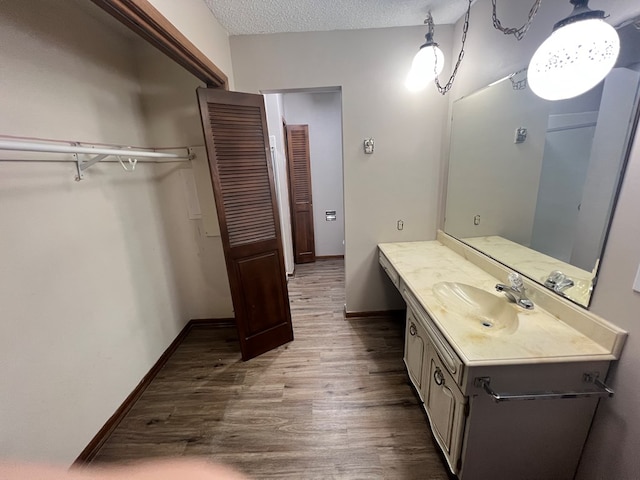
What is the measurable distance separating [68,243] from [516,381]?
2238mm

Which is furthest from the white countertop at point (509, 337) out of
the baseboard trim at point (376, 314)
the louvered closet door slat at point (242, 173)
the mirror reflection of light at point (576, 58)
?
the louvered closet door slat at point (242, 173)

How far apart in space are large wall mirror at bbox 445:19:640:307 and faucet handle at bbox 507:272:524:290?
0.24 ft

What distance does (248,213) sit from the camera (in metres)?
1.97

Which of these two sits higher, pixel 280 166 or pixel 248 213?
pixel 280 166

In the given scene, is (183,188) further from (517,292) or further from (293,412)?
(517,292)

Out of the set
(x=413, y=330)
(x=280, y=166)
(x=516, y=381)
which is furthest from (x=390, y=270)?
(x=280, y=166)

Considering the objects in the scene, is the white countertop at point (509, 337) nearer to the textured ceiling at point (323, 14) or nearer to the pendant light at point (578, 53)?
the pendant light at point (578, 53)

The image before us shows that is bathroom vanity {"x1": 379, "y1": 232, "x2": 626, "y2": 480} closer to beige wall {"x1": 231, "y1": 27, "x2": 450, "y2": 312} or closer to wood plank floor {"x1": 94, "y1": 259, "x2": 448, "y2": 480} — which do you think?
wood plank floor {"x1": 94, "y1": 259, "x2": 448, "y2": 480}

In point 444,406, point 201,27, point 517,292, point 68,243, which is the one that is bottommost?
point 444,406

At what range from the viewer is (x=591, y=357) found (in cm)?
97

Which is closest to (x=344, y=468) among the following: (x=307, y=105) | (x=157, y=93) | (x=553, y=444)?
(x=553, y=444)

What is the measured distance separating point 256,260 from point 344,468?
1424 mm

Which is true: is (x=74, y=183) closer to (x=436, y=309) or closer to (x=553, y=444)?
(x=436, y=309)

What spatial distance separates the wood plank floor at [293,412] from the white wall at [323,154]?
221 centimetres
